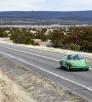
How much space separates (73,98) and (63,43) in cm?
6265

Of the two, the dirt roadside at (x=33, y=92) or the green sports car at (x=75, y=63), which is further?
the green sports car at (x=75, y=63)

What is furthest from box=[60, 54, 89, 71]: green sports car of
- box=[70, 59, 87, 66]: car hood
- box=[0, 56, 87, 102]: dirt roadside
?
box=[0, 56, 87, 102]: dirt roadside

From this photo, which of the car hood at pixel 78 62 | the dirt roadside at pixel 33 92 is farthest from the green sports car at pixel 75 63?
the dirt roadside at pixel 33 92

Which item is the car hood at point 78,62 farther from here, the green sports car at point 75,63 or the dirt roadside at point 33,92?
the dirt roadside at point 33,92

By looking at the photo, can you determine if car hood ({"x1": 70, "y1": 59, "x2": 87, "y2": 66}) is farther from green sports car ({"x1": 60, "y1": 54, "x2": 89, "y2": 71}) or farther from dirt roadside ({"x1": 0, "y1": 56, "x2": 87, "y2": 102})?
dirt roadside ({"x1": 0, "y1": 56, "x2": 87, "y2": 102})

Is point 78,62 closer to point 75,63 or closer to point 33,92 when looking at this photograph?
point 75,63

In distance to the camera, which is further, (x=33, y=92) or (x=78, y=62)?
(x=78, y=62)

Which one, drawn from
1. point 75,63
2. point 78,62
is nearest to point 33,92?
point 75,63

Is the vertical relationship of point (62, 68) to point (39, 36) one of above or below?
above

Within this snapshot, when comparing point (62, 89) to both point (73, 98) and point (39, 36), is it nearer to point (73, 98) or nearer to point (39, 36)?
point (73, 98)

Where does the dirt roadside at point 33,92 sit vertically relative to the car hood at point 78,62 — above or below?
above

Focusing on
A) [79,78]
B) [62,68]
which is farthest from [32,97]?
[62,68]

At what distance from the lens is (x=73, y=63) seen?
32.2 metres

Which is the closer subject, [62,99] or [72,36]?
[62,99]
